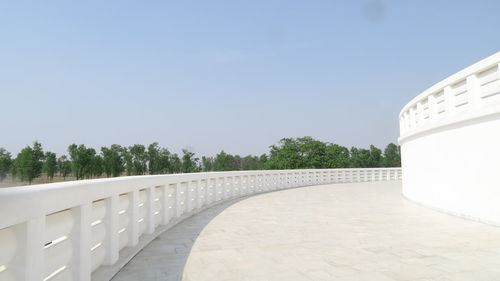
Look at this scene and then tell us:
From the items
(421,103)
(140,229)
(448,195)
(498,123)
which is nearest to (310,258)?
(140,229)

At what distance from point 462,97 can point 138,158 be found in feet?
330

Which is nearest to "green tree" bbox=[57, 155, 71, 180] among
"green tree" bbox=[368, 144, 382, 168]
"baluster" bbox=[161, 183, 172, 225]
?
"green tree" bbox=[368, 144, 382, 168]

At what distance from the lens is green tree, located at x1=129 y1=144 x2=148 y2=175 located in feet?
330

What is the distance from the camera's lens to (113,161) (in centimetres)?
9788

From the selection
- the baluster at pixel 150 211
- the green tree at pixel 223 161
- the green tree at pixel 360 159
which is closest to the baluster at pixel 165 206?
the baluster at pixel 150 211

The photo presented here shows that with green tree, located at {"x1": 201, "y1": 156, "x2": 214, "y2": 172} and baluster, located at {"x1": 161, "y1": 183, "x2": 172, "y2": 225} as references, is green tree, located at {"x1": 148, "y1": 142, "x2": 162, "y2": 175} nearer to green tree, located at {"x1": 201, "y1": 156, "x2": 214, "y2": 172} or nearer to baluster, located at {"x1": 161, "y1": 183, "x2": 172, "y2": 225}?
green tree, located at {"x1": 201, "y1": 156, "x2": 214, "y2": 172}

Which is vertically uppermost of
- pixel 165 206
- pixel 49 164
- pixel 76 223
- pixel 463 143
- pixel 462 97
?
pixel 462 97

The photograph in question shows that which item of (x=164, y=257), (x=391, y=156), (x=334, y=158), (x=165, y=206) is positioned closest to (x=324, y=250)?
(x=164, y=257)

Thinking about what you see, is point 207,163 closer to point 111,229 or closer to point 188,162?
point 188,162

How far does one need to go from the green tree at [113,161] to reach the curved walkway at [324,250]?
314ft

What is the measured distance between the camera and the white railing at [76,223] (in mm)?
2352

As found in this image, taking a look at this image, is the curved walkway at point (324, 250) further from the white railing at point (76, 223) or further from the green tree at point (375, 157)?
the green tree at point (375, 157)

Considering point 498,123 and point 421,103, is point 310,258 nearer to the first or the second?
point 498,123

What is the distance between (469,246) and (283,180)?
16.1 m
